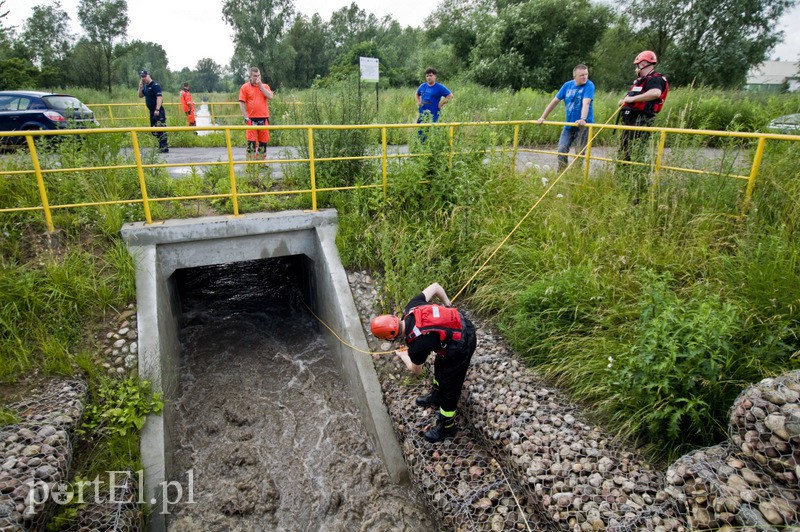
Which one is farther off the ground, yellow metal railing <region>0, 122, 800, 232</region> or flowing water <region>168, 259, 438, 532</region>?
yellow metal railing <region>0, 122, 800, 232</region>

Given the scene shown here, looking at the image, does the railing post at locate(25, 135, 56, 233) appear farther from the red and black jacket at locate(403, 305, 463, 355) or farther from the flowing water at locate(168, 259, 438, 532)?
the red and black jacket at locate(403, 305, 463, 355)

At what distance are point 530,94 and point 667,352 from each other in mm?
13873

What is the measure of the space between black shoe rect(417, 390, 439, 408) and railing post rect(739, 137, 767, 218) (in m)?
3.61

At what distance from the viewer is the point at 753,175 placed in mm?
4535

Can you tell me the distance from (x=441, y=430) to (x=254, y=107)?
717cm

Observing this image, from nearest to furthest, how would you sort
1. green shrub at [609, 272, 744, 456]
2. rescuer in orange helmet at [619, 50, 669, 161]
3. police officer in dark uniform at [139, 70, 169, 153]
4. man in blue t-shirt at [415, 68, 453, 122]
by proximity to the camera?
green shrub at [609, 272, 744, 456], rescuer in orange helmet at [619, 50, 669, 161], man in blue t-shirt at [415, 68, 453, 122], police officer in dark uniform at [139, 70, 169, 153]

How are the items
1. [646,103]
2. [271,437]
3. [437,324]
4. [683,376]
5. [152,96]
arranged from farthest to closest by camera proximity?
[152,96] < [646,103] < [271,437] < [437,324] < [683,376]

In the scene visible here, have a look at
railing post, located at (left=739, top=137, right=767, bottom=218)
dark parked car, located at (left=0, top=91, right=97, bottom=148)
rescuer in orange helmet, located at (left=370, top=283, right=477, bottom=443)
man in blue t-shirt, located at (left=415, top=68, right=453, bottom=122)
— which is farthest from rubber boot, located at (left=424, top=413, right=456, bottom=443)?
dark parked car, located at (left=0, top=91, right=97, bottom=148)

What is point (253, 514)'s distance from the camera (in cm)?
449

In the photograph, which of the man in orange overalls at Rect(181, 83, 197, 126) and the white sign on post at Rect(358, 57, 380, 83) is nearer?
the white sign on post at Rect(358, 57, 380, 83)

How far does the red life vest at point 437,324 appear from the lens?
394 cm

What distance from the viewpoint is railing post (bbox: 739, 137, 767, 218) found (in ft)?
14.6

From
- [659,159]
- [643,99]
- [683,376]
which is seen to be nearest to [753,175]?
[659,159]

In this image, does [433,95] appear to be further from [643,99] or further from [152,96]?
[152,96]
